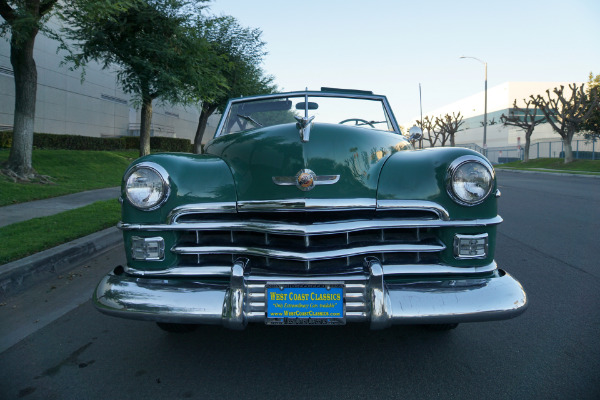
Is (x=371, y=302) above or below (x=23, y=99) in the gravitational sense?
below

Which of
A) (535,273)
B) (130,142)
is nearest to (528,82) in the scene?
(130,142)

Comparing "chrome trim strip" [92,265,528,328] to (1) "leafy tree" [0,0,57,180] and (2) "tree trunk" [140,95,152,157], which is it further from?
(2) "tree trunk" [140,95,152,157]

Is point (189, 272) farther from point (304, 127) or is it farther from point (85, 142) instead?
point (85, 142)

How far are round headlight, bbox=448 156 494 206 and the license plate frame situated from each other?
859mm

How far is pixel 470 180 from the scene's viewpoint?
A: 2.53 m

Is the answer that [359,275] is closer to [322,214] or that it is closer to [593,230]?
[322,214]

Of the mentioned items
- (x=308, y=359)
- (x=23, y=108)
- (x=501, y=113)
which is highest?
(x=501, y=113)

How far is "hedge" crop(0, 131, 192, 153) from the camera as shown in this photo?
1795 centimetres

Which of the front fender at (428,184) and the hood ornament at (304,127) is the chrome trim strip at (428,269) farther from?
the hood ornament at (304,127)

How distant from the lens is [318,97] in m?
4.06

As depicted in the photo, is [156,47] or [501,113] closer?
[156,47]

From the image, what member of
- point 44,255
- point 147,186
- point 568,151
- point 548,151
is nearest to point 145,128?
point 44,255

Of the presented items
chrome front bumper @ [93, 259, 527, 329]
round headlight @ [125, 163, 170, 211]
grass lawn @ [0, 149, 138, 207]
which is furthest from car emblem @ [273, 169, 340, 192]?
grass lawn @ [0, 149, 138, 207]

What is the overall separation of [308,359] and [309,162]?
3.67 ft
